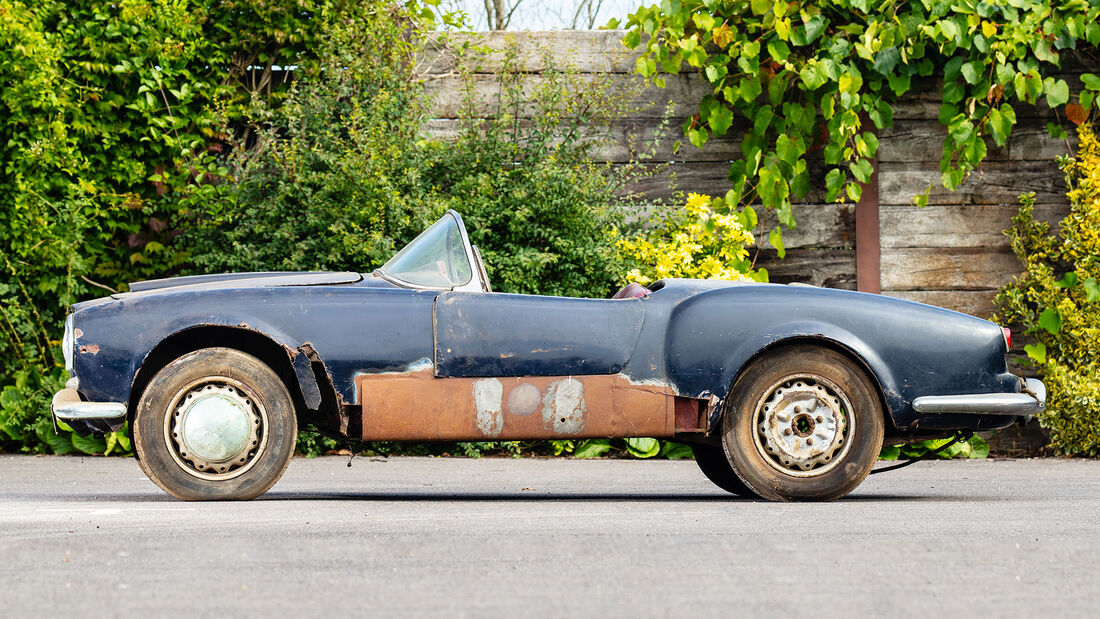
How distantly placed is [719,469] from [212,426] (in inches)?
96.7

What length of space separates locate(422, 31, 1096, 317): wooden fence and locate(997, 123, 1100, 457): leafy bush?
0.60 feet

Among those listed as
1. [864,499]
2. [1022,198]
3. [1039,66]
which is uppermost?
[1039,66]

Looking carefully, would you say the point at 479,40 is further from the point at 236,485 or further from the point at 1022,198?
the point at 236,485

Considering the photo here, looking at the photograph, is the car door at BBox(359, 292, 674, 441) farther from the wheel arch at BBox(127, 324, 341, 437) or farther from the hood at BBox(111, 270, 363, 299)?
the hood at BBox(111, 270, 363, 299)

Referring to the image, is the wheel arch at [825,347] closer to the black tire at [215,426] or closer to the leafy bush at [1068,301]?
the black tire at [215,426]

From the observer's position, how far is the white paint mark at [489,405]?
4793 millimetres

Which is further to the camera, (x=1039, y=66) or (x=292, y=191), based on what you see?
(x=1039, y=66)

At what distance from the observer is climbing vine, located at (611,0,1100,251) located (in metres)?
8.30

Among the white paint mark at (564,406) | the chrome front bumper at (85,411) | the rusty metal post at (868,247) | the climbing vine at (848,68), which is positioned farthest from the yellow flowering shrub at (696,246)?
the chrome front bumper at (85,411)

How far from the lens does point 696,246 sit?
26.5ft

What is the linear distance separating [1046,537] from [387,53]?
19.4 feet

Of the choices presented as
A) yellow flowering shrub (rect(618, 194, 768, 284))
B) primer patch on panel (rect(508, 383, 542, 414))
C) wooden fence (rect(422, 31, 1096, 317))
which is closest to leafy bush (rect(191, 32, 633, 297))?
yellow flowering shrub (rect(618, 194, 768, 284))

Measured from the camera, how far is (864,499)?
5215mm

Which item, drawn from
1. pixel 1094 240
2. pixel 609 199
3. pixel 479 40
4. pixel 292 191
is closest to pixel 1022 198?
pixel 1094 240
